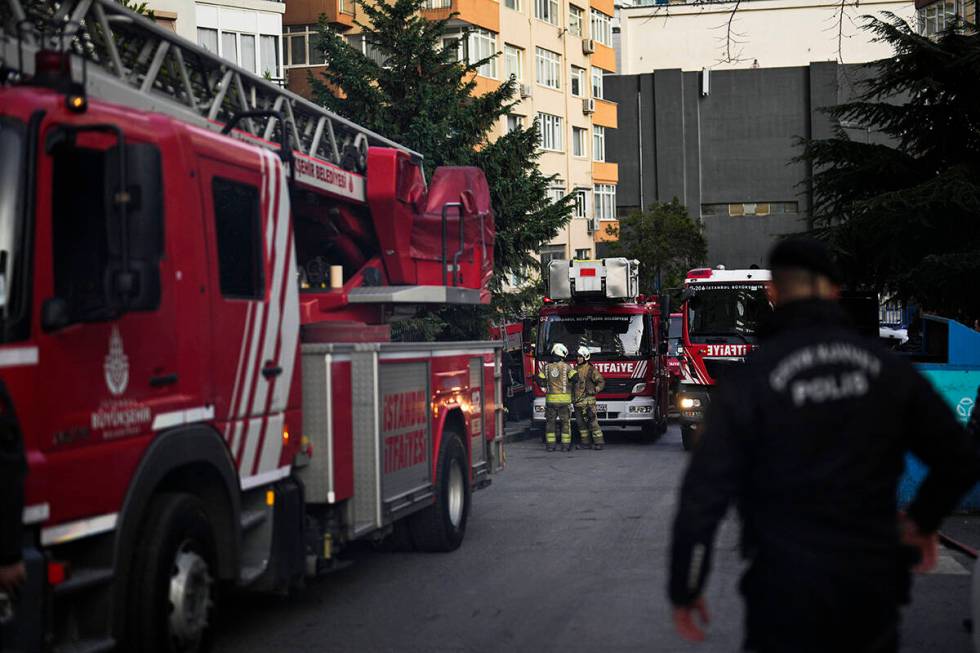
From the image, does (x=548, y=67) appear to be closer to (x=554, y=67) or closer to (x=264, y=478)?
(x=554, y=67)

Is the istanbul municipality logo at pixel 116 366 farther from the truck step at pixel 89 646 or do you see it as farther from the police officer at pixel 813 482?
the police officer at pixel 813 482

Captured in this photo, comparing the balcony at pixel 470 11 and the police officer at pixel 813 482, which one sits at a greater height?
the balcony at pixel 470 11

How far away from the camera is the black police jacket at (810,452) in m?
3.75

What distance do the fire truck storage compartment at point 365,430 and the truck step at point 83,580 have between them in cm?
236

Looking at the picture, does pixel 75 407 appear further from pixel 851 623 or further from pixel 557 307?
pixel 557 307

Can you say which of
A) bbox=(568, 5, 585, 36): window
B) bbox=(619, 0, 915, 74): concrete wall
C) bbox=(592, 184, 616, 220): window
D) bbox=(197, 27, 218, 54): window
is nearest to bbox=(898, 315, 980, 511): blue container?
bbox=(197, 27, 218, 54): window

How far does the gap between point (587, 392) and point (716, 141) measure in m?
48.7

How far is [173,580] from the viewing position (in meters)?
6.17

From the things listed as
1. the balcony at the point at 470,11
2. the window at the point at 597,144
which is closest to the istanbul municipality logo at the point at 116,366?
the balcony at the point at 470,11

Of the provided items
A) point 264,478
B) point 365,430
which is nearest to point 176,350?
point 264,478

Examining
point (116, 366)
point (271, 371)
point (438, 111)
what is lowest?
point (271, 371)

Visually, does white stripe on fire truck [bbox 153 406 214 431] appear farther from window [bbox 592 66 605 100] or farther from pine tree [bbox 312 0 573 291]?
window [bbox 592 66 605 100]

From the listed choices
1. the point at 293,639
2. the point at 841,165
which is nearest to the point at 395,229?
the point at 293,639

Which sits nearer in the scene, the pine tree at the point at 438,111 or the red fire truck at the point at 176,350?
the red fire truck at the point at 176,350
